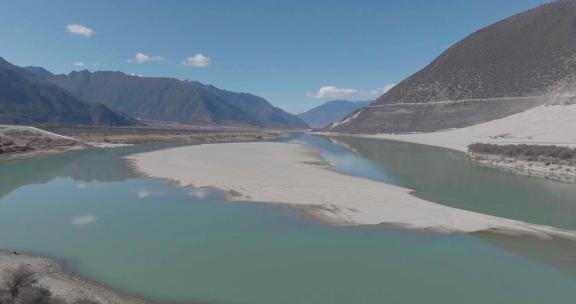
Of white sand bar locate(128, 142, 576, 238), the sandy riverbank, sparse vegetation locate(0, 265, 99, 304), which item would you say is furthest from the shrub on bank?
sparse vegetation locate(0, 265, 99, 304)

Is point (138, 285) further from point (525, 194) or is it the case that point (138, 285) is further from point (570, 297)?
point (525, 194)

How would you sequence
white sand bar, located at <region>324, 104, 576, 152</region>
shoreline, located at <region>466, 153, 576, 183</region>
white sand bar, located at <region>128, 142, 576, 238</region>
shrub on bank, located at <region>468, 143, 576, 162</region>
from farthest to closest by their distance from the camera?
white sand bar, located at <region>324, 104, 576, 152</region>
shrub on bank, located at <region>468, 143, 576, 162</region>
shoreline, located at <region>466, 153, 576, 183</region>
white sand bar, located at <region>128, 142, 576, 238</region>

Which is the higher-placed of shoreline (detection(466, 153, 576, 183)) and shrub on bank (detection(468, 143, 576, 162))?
shrub on bank (detection(468, 143, 576, 162))

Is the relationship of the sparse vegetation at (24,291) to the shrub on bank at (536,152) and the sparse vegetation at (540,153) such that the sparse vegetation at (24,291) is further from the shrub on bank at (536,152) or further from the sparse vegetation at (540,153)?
the shrub on bank at (536,152)

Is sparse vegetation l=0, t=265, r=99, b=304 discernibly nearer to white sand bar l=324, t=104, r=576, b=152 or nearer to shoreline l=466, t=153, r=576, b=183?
shoreline l=466, t=153, r=576, b=183

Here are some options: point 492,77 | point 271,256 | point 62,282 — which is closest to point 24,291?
point 62,282

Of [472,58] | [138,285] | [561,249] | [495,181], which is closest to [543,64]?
[472,58]

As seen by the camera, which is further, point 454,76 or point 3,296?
point 454,76
